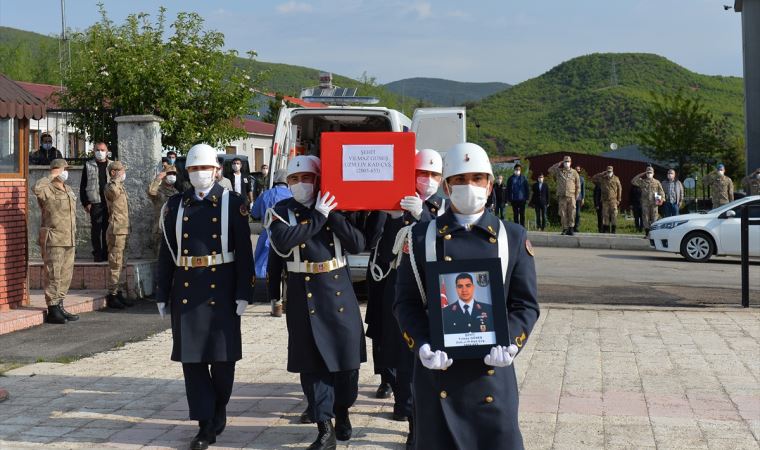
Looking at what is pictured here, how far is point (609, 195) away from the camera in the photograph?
81.9 feet

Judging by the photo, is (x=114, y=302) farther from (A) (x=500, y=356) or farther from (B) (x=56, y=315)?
(A) (x=500, y=356)

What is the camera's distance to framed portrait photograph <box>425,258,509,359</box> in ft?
12.8

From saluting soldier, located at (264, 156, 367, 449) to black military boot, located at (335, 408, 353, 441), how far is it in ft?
0.07

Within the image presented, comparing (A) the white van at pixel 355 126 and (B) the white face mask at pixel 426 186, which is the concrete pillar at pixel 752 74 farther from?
(B) the white face mask at pixel 426 186

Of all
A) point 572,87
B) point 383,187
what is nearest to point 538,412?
point 383,187

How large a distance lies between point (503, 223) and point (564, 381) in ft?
13.6

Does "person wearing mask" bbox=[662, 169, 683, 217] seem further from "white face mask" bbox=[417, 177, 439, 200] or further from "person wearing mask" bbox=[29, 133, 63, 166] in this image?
"white face mask" bbox=[417, 177, 439, 200]

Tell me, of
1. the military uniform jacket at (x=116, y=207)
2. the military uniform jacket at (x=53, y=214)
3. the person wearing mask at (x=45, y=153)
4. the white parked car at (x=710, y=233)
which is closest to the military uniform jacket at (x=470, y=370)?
the military uniform jacket at (x=53, y=214)

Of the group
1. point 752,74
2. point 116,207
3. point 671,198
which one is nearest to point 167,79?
point 116,207

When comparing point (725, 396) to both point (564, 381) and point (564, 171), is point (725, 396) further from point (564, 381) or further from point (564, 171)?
point (564, 171)

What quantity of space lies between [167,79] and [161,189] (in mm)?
5124

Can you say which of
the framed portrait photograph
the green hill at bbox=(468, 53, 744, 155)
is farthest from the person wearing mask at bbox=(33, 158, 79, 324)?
the green hill at bbox=(468, 53, 744, 155)

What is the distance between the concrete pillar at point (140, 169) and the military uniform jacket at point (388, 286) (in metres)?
8.24

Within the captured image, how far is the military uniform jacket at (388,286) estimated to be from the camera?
6.45 m
